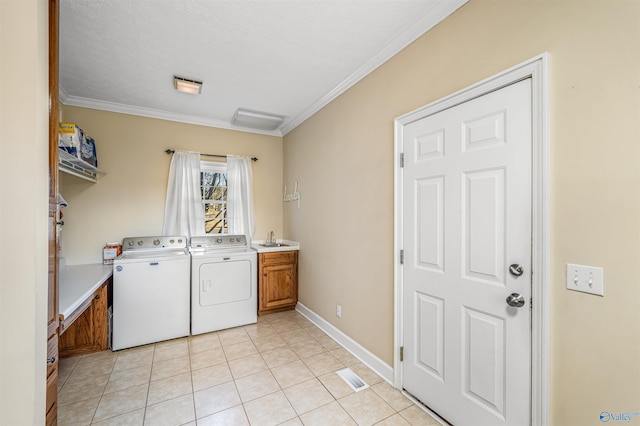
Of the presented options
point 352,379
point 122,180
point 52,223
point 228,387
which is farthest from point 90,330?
point 352,379

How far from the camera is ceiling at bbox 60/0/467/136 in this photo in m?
1.70

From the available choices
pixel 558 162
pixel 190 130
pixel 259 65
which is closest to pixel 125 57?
pixel 259 65

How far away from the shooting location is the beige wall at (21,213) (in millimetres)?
790

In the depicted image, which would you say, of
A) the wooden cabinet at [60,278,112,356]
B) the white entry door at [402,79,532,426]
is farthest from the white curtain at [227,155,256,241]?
the white entry door at [402,79,532,426]

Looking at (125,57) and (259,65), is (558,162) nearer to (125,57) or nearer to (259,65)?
(259,65)

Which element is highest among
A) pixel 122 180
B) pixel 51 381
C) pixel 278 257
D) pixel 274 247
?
pixel 122 180

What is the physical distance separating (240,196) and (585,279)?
354 cm

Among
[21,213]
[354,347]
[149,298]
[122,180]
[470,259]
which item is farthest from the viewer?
[122,180]

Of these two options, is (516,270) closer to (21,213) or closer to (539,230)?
(539,230)

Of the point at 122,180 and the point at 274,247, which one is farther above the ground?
the point at 122,180

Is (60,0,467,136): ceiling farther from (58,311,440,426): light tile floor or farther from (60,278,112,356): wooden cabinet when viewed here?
(58,311,440,426): light tile floor

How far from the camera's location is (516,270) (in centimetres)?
133

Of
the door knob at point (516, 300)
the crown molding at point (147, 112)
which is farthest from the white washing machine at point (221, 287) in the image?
the door knob at point (516, 300)

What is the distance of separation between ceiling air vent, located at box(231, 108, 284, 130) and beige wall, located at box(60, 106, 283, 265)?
0.35 meters
